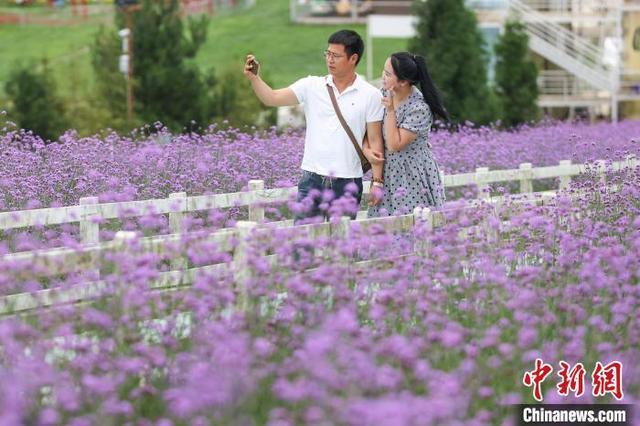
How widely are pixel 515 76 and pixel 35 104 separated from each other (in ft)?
35.5

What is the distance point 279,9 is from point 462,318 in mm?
75028

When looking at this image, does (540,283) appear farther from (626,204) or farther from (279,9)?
(279,9)

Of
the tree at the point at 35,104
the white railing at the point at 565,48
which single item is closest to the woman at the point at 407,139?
the tree at the point at 35,104

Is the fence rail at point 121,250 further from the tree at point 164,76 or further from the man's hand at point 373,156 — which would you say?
the tree at point 164,76

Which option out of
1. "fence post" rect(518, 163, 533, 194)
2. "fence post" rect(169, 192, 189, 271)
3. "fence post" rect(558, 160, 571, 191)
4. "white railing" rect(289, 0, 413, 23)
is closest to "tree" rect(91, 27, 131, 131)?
"fence post" rect(558, 160, 571, 191)

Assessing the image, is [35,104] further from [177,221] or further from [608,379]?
[608,379]

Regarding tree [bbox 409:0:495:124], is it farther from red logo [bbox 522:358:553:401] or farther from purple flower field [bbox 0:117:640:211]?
red logo [bbox 522:358:553:401]

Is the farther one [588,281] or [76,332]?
[588,281]

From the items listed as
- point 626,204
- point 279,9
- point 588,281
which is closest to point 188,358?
point 588,281

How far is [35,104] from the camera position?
86.4ft

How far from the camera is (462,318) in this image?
666 centimetres

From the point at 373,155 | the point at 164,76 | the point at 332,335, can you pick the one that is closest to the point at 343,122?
the point at 373,155

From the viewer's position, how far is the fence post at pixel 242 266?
6361 mm

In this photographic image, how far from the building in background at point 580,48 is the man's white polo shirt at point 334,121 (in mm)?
29994
